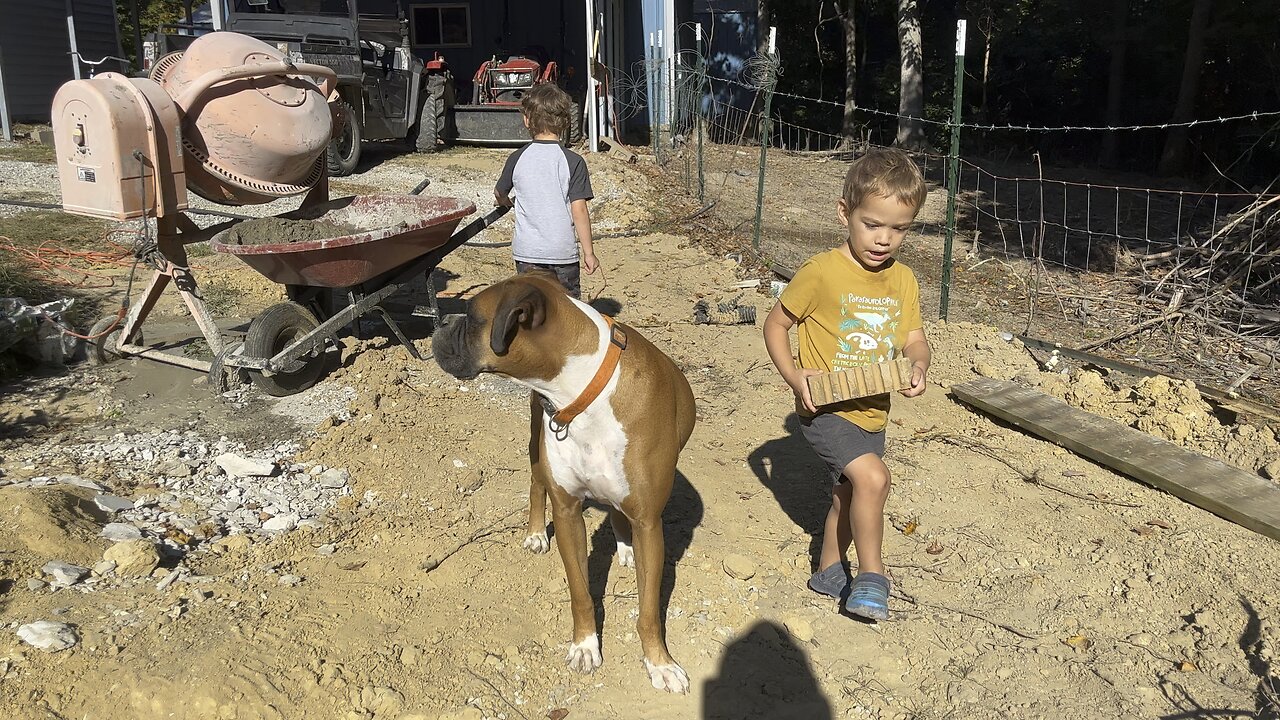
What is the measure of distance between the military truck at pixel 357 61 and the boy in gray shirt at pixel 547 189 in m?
6.98

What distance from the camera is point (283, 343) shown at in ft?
17.0

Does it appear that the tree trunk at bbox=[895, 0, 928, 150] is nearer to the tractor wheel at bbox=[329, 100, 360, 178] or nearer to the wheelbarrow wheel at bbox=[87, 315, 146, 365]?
the tractor wheel at bbox=[329, 100, 360, 178]

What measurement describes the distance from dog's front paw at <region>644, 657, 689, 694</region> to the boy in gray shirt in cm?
244

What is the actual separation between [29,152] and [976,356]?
13641 millimetres

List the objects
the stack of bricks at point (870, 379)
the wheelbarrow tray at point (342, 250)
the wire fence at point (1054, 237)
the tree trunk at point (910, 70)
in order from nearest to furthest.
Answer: the stack of bricks at point (870, 379)
the wheelbarrow tray at point (342, 250)
the wire fence at point (1054, 237)
the tree trunk at point (910, 70)

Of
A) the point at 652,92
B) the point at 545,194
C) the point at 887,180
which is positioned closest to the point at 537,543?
the point at 887,180

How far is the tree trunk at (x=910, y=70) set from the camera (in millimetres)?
16234

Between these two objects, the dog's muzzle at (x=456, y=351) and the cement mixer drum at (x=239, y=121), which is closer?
the dog's muzzle at (x=456, y=351)

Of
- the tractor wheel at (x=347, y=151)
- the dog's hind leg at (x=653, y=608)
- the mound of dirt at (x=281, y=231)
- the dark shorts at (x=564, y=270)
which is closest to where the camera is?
the dog's hind leg at (x=653, y=608)

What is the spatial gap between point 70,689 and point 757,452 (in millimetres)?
3090

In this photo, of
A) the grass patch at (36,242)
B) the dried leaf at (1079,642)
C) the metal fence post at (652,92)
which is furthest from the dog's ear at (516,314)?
the metal fence post at (652,92)

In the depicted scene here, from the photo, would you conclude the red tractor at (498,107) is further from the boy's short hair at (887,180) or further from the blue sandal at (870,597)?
the blue sandal at (870,597)

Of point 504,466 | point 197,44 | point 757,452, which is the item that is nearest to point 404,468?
point 504,466

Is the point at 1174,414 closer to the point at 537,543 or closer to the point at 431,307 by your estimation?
the point at 537,543
